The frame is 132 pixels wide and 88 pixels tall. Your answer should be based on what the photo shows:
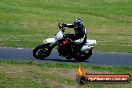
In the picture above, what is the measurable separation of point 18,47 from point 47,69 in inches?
331

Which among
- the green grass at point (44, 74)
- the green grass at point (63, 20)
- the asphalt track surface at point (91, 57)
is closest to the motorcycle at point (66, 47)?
the asphalt track surface at point (91, 57)

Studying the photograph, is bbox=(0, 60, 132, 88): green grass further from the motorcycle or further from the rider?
the rider

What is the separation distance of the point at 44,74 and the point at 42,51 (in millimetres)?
4996

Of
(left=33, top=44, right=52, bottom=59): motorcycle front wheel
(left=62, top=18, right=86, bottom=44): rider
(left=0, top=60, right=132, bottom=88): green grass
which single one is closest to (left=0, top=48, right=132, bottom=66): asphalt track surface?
(left=33, top=44, right=52, bottom=59): motorcycle front wheel

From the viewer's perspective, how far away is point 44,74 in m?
18.6

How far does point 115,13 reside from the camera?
5191cm

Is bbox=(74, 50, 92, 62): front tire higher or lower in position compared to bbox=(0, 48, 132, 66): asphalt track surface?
higher

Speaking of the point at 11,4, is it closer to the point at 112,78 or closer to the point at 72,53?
the point at 72,53

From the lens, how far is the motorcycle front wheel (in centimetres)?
2348

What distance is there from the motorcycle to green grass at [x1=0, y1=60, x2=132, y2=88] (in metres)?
1.81

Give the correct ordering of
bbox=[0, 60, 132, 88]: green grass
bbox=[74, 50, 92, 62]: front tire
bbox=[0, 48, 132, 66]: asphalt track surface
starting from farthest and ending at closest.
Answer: bbox=[74, 50, 92, 62]: front tire < bbox=[0, 48, 132, 66]: asphalt track surface < bbox=[0, 60, 132, 88]: green grass

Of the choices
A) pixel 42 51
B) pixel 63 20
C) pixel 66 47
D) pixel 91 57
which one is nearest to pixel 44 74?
pixel 42 51

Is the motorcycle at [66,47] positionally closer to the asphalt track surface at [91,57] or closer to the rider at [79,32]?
the rider at [79,32]

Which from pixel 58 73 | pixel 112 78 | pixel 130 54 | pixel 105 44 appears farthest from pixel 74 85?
pixel 105 44
